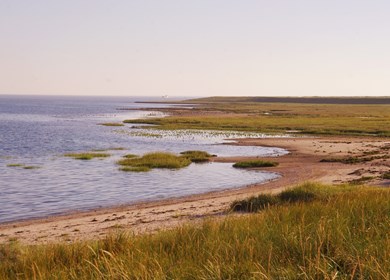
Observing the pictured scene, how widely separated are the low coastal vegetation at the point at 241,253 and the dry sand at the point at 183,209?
103cm

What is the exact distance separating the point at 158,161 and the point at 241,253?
29086 mm

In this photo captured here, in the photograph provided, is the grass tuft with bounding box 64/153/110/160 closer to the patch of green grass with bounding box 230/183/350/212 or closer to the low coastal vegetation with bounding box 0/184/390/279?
the patch of green grass with bounding box 230/183/350/212

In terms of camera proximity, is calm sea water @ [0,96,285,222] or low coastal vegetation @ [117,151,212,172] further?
low coastal vegetation @ [117,151,212,172]

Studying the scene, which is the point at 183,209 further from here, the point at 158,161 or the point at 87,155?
the point at 87,155

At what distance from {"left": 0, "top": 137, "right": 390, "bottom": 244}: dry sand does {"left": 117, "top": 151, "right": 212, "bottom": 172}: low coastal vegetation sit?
8.05 feet

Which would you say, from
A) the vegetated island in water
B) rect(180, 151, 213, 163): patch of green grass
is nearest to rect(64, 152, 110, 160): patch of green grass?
rect(180, 151, 213, 163): patch of green grass

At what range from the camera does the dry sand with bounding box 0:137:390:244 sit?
16438 millimetres

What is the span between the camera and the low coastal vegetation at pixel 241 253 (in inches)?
255

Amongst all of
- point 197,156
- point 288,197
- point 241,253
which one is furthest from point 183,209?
point 197,156

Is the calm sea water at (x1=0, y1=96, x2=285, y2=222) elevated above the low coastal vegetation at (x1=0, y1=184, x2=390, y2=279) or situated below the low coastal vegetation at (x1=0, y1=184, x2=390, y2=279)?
below

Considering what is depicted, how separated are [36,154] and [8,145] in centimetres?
961

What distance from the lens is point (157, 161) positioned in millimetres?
36344

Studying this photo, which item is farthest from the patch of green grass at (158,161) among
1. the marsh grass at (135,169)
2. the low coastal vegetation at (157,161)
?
the marsh grass at (135,169)

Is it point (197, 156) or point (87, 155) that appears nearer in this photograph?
point (197, 156)
